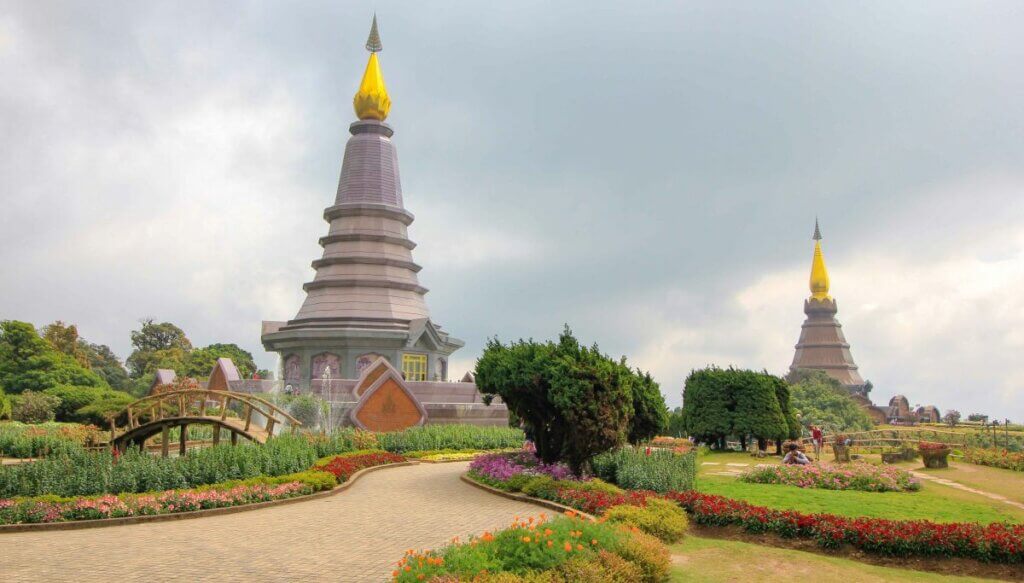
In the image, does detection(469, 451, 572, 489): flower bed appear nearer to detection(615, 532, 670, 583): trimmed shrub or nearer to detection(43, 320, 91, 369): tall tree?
detection(615, 532, 670, 583): trimmed shrub

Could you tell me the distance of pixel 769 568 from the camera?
11852 mm

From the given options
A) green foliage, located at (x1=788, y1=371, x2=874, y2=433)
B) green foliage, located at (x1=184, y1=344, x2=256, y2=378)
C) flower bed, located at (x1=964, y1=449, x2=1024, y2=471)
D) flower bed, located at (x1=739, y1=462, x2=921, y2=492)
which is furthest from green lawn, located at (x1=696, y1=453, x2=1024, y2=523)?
green foliage, located at (x1=184, y1=344, x2=256, y2=378)

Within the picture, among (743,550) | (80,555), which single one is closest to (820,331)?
(743,550)

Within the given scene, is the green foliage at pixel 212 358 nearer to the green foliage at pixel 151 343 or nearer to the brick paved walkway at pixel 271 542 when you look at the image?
the green foliage at pixel 151 343

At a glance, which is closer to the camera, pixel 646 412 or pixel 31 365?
pixel 646 412

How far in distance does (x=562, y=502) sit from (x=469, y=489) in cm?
389

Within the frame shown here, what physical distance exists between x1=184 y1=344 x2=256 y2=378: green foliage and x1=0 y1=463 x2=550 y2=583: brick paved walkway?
5434 centimetres

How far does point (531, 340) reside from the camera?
2203 cm

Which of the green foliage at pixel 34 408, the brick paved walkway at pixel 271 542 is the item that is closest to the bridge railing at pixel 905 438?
the brick paved walkway at pixel 271 542

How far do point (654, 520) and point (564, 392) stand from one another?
6234mm

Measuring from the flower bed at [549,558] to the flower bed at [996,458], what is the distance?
2320 centimetres

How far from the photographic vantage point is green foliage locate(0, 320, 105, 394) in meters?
53.8

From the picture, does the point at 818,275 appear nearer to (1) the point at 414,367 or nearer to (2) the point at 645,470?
(1) the point at 414,367

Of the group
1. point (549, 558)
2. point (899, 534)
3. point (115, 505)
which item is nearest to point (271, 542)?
point (115, 505)
